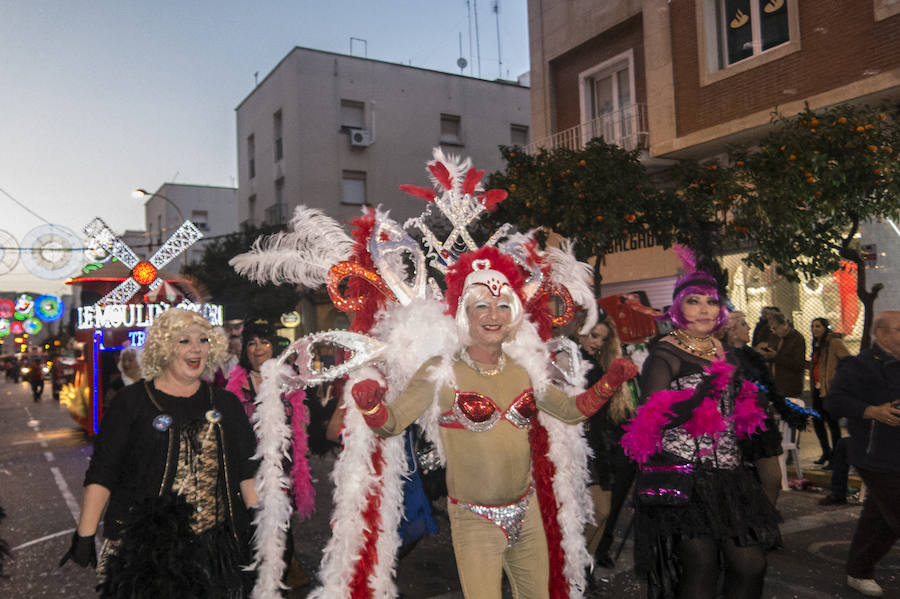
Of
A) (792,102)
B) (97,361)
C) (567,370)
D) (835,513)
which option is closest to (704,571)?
(567,370)

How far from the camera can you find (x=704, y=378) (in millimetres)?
3385

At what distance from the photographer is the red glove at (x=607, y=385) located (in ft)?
10.1

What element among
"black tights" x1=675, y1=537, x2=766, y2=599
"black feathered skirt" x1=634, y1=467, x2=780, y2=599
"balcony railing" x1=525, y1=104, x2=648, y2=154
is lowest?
"black tights" x1=675, y1=537, x2=766, y2=599

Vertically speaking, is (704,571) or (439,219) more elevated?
(439,219)

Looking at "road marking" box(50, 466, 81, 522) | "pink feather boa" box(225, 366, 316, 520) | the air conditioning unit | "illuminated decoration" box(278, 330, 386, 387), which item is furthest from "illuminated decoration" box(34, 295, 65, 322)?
"illuminated decoration" box(278, 330, 386, 387)

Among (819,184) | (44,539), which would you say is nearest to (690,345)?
(819,184)

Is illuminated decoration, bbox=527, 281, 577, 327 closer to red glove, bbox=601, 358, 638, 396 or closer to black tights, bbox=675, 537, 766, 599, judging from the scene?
red glove, bbox=601, 358, 638, 396

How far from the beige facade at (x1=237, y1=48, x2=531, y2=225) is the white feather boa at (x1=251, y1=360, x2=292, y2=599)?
75.0ft

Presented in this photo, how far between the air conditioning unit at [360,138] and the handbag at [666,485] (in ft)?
83.0

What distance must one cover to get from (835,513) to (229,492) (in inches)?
214

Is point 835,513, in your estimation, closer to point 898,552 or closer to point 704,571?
point 898,552

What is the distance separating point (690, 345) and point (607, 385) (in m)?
0.65

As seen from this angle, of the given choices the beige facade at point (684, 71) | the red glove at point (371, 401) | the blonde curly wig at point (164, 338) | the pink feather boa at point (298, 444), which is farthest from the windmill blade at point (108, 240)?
the red glove at point (371, 401)

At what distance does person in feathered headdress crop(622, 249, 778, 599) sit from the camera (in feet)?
10.6
